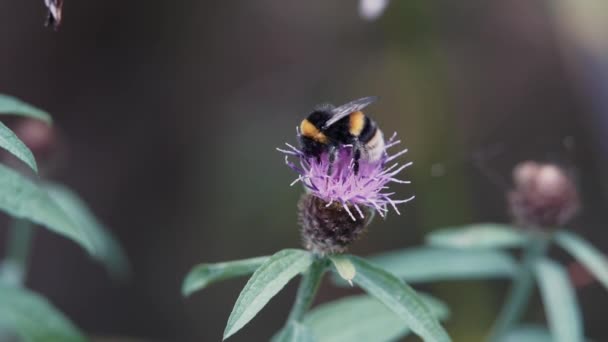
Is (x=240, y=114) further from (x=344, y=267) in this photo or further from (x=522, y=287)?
(x=344, y=267)

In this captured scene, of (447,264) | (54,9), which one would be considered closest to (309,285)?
(54,9)

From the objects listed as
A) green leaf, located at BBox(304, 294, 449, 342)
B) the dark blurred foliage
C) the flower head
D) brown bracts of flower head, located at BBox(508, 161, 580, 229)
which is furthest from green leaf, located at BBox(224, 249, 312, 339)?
the dark blurred foliage

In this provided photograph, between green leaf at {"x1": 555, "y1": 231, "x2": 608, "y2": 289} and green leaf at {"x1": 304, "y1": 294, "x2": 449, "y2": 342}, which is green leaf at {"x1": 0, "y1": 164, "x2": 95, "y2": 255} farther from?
green leaf at {"x1": 555, "y1": 231, "x2": 608, "y2": 289}

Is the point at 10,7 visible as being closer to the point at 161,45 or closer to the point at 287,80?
the point at 161,45

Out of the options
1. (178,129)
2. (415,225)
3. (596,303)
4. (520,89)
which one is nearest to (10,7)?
(178,129)

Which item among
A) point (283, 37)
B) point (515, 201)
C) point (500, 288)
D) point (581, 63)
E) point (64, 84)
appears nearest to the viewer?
point (515, 201)

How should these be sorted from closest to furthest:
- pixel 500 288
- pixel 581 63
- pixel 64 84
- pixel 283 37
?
1. pixel 581 63
2. pixel 500 288
3. pixel 64 84
4. pixel 283 37
